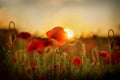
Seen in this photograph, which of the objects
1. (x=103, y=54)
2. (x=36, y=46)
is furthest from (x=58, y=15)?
(x=103, y=54)

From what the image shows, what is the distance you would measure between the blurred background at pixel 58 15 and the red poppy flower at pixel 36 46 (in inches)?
2.5

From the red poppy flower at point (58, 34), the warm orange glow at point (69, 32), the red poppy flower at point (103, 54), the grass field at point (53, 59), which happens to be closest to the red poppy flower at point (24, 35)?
the grass field at point (53, 59)

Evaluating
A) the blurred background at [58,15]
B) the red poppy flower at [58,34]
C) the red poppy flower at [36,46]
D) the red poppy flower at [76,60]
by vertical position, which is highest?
the blurred background at [58,15]

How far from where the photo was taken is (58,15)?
1.65 meters

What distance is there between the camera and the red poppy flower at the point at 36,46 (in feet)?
5.35

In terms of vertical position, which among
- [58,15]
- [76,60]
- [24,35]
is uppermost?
[58,15]

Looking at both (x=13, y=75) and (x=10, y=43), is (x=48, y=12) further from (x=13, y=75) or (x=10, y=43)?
(x=13, y=75)

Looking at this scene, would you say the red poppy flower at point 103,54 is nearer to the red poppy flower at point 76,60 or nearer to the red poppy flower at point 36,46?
the red poppy flower at point 76,60

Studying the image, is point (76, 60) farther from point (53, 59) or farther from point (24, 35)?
point (24, 35)

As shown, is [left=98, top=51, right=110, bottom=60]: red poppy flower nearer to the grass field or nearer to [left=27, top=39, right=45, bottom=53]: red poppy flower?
the grass field

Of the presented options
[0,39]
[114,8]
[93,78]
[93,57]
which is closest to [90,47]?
[93,57]

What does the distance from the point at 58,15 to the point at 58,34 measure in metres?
0.12

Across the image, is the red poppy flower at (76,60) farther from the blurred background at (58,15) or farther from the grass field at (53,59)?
the blurred background at (58,15)

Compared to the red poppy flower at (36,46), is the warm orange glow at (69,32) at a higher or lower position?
higher
